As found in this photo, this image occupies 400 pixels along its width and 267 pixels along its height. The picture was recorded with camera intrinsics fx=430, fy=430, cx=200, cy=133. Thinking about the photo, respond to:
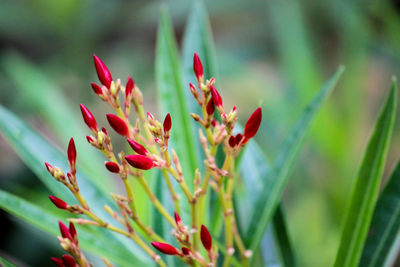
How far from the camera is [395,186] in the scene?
0.55 meters

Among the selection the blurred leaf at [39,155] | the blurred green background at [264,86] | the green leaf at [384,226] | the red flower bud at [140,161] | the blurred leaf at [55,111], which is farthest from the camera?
the blurred green background at [264,86]

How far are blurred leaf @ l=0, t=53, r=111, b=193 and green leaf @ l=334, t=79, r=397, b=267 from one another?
603 millimetres

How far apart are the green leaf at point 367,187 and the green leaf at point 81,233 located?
0.95ft

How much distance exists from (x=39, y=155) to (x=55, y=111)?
69 centimetres

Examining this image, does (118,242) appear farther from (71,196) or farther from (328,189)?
(328,189)

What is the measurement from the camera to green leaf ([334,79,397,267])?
527mm

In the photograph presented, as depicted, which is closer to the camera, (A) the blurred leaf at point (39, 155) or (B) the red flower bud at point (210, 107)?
(B) the red flower bud at point (210, 107)

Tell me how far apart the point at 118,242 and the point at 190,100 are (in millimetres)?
268

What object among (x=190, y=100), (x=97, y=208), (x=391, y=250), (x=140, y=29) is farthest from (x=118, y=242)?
(x=140, y=29)

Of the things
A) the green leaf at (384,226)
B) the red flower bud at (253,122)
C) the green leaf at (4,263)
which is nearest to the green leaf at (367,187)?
the green leaf at (384,226)

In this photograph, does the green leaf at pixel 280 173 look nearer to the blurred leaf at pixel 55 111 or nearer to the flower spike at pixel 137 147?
the flower spike at pixel 137 147

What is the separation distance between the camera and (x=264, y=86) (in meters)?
2.33

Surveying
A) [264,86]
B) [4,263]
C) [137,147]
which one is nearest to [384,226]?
[137,147]

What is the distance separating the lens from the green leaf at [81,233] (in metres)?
0.57
